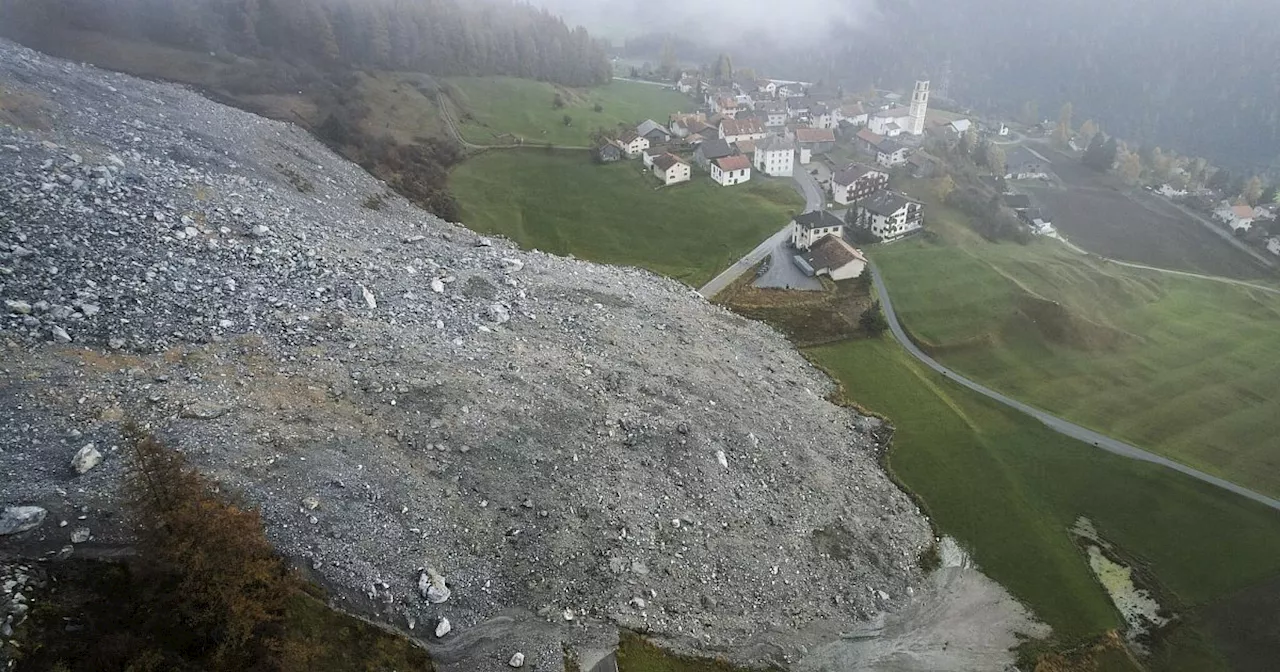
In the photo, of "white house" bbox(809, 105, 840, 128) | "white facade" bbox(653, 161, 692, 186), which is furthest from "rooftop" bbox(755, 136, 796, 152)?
Answer: "white house" bbox(809, 105, 840, 128)

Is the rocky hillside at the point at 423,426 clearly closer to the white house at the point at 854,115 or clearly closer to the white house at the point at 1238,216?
the white house at the point at 1238,216

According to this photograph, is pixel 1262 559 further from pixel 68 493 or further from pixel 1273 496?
pixel 68 493

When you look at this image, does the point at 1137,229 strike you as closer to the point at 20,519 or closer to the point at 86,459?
the point at 86,459

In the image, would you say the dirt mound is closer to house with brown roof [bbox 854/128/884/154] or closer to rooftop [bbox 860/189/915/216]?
rooftop [bbox 860/189/915/216]

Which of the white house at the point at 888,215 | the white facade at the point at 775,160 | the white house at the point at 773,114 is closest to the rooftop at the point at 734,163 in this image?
the white facade at the point at 775,160

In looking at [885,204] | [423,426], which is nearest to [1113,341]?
[885,204]

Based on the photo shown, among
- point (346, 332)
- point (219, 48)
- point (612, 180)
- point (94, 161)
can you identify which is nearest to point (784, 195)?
point (612, 180)
